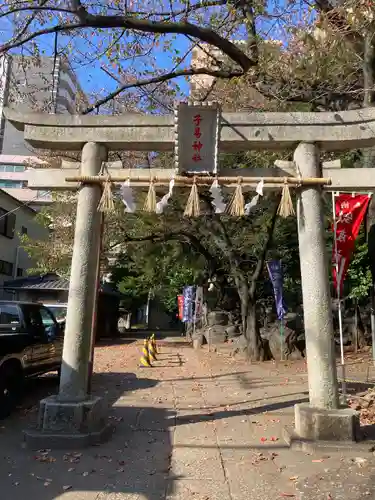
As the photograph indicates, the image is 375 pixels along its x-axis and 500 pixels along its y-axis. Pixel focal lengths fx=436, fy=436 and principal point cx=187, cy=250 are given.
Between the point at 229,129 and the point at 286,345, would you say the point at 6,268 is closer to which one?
the point at 286,345

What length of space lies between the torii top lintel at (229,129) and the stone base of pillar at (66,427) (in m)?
4.00

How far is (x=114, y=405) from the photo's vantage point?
8477 millimetres

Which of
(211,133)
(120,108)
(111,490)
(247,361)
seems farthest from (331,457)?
(120,108)

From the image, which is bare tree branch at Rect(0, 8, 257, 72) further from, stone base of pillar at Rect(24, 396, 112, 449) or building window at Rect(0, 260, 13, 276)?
building window at Rect(0, 260, 13, 276)

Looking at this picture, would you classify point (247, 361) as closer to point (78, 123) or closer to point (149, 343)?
point (149, 343)

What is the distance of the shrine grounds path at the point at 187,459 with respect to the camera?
4570mm

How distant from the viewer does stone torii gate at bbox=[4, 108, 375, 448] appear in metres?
6.23

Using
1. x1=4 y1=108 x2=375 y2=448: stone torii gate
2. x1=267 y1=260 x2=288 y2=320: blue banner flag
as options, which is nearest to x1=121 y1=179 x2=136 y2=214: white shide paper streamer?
x1=4 y1=108 x2=375 y2=448: stone torii gate

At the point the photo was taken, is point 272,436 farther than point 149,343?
No

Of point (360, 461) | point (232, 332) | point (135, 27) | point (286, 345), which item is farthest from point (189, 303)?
point (360, 461)

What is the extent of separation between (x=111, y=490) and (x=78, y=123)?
5202mm

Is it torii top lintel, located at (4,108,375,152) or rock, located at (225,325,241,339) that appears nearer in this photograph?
torii top lintel, located at (4,108,375,152)

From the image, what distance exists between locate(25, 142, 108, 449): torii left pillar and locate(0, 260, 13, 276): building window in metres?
22.8

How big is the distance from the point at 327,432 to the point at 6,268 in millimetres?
26152
